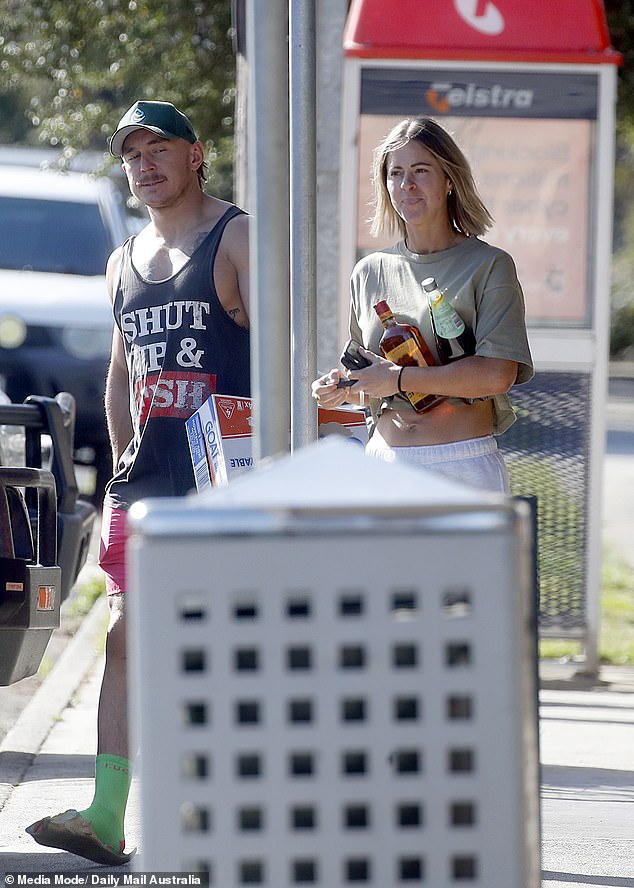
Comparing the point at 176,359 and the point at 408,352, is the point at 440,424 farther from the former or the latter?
the point at 176,359

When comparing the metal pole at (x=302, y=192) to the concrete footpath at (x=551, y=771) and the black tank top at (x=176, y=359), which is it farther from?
the concrete footpath at (x=551, y=771)

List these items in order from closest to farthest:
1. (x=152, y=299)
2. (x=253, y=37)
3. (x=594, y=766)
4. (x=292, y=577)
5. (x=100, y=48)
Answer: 1. (x=292, y=577)
2. (x=253, y=37)
3. (x=152, y=299)
4. (x=594, y=766)
5. (x=100, y=48)

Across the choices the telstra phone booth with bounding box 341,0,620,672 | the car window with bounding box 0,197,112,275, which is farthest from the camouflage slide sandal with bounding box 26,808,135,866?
the car window with bounding box 0,197,112,275

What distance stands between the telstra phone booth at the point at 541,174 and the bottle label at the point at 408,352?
228 centimetres

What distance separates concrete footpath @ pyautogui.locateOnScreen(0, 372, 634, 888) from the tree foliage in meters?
5.57

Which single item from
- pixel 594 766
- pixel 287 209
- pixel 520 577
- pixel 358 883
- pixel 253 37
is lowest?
pixel 594 766

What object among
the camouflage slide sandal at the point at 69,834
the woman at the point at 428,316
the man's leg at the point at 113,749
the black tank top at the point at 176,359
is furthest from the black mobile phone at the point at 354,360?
the camouflage slide sandal at the point at 69,834

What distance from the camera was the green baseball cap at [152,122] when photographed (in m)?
3.84

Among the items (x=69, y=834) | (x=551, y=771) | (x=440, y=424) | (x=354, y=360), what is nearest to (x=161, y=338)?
(x=354, y=360)

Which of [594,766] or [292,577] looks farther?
[594,766]

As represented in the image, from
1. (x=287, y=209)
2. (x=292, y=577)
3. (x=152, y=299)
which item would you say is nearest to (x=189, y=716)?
(x=292, y=577)

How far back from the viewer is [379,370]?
135 inches

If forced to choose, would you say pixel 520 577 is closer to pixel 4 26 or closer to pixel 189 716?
pixel 189 716

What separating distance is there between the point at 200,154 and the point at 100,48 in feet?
25.2
